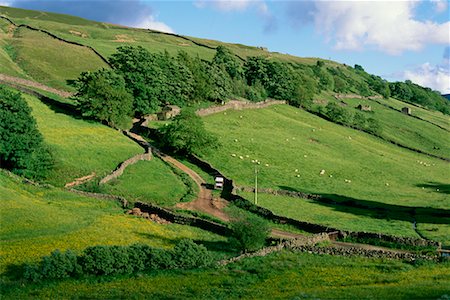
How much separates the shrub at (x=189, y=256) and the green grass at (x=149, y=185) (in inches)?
871

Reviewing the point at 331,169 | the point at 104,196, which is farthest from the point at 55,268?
the point at 331,169

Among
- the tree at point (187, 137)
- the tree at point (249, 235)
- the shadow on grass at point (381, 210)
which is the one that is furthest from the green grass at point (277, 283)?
the tree at point (187, 137)

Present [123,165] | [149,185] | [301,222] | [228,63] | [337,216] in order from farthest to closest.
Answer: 1. [228,63]
2. [123,165]
3. [149,185]
4. [337,216]
5. [301,222]

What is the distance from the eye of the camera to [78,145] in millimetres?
78312

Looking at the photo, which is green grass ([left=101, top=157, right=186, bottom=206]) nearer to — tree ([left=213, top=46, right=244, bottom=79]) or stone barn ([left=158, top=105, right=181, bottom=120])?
stone barn ([left=158, top=105, right=181, bottom=120])

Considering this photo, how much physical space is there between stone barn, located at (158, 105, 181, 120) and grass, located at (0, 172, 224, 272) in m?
45.0

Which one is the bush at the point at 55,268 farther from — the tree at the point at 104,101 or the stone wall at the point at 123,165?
the tree at the point at 104,101

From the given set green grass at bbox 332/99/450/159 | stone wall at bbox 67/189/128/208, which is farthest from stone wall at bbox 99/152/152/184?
green grass at bbox 332/99/450/159

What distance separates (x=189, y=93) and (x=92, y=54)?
127ft

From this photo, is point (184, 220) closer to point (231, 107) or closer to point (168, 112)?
point (168, 112)

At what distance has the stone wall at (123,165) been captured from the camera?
69.2 meters

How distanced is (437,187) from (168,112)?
50.1 m

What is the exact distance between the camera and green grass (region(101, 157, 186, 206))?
2613 inches

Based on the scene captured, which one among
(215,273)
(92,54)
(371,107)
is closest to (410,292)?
(215,273)
